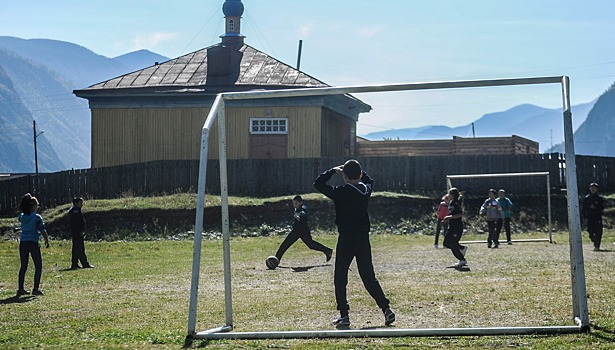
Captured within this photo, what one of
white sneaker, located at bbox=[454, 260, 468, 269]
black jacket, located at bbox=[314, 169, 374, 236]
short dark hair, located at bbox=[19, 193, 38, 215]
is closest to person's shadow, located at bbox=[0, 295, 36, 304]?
short dark hair, located at bbox=[19, 193, 38, 215]

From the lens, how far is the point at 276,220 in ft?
116

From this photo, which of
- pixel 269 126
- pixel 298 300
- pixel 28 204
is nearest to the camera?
pixel 298 300

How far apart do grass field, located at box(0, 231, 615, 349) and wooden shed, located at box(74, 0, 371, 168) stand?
17.5m

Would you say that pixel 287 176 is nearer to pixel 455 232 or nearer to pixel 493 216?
pixel 493 216

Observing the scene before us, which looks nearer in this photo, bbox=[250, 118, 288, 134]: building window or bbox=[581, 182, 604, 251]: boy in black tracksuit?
bbox=[581, 182, 604, 251]: boy in black tracksuit

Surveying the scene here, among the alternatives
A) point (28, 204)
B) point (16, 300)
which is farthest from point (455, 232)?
point (16, 300)

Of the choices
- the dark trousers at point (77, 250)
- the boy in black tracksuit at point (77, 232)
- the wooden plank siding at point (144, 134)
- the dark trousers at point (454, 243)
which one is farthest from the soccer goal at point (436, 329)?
the wooden plank siding at point (144, 134)

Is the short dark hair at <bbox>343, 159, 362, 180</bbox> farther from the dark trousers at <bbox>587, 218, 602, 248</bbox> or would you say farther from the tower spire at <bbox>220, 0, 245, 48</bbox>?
the tower spire at <bbox>220, 0, 245, 48</bbox>

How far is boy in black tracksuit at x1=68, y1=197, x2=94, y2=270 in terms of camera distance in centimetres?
2119

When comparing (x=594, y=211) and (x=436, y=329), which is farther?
(x=594, y=211)

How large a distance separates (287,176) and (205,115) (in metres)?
5.48

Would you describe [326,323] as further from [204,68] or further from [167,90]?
[204,68]

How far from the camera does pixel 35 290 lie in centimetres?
1573

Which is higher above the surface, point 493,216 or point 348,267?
point 493,216
